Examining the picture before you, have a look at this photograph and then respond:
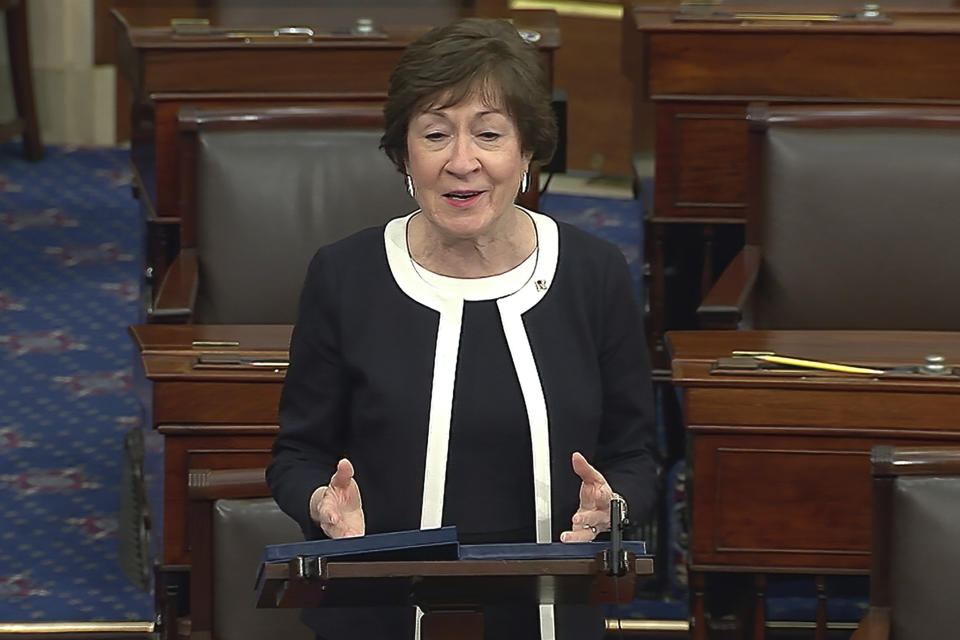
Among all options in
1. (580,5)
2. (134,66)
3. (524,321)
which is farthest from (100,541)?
(580,5)

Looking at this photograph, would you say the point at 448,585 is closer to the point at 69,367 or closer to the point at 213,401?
the point at 213,401

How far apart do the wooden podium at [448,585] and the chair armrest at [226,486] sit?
0.69 m

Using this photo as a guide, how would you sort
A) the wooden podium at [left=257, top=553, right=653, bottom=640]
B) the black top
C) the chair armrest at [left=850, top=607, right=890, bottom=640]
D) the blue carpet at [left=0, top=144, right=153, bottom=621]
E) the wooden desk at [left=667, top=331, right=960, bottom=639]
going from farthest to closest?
1. the blue carpet at [left=0, top=144, right=153, bottom=621]
2. the wooden desk at [left=667, top=331, right=960, bottom=639]
3. the chair armrest at [left=850, top=607, right=890, bottom=640]
4. the black top
5. the wooden podium at [left=257, top=553, right=653, bottom=640]

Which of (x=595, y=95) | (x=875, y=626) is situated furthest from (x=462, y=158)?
(x=595, y=95)

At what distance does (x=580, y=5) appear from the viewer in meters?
7.14

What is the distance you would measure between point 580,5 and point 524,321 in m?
5.25

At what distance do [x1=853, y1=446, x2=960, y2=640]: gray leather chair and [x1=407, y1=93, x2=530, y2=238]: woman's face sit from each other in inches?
24.6

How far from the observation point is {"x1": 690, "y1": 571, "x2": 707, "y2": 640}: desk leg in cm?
300

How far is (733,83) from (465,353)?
2.40m

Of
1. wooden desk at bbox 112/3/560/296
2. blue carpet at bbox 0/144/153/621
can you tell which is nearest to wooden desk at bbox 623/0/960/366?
wooden desk at bbox 112/3/560/296

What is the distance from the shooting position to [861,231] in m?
3.68

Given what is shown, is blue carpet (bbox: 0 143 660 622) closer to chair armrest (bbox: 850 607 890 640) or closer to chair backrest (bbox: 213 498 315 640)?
chair backrest (bbox: 213 498 315 640)

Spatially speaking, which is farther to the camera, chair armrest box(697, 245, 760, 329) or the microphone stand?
chair armrest box(697, 245, 760, 329)

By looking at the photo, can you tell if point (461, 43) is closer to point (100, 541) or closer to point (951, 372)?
point (951, 372)
